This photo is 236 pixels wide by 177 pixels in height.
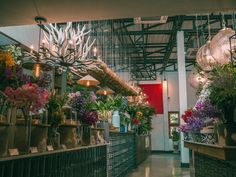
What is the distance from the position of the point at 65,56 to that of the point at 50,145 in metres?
1.81

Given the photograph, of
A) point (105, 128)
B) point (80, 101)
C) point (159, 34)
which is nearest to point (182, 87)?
point (159, 34)

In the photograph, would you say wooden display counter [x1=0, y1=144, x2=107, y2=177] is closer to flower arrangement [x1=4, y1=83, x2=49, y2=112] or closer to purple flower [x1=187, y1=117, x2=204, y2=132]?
flower arrangement [x1=4, y1=83, x2=49, y2=112]

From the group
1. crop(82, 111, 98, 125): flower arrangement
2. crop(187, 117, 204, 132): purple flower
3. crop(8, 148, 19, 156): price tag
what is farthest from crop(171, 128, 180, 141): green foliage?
crop(8, 148, 19, 156): price tag

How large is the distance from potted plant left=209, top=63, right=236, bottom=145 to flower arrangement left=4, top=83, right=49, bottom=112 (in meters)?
1.50

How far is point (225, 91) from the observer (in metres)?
2.29

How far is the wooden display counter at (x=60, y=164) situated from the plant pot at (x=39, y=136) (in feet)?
0.26

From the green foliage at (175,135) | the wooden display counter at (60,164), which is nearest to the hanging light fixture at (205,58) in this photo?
the wooden display counter at (60,164)

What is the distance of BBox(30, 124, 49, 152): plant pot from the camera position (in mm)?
2348

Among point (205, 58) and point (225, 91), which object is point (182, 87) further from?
point (225, 91)

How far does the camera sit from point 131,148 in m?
8.74

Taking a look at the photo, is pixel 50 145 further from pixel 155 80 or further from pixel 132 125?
pixel 155 80

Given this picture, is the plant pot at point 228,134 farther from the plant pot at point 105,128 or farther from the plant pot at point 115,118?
the plant pot at point 115,118

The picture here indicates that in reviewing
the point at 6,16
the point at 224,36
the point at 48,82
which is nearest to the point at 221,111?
the point at 224,36

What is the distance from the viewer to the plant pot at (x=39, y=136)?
2348 mm
